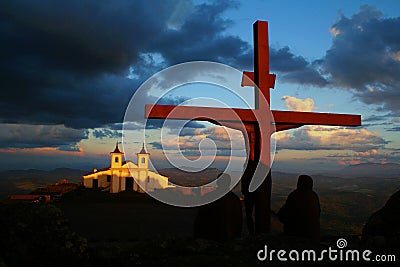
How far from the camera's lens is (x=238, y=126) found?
7465 millimetres

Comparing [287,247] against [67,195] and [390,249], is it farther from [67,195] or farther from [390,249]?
[67,195]

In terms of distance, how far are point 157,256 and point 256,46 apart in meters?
5.02

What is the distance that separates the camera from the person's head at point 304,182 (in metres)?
6.59

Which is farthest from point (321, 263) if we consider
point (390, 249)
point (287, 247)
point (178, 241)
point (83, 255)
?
point (83, 255)

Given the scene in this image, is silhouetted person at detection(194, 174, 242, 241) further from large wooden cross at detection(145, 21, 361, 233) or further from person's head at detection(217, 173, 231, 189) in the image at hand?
large wooden cross at detection(145, 21, 361, 233)

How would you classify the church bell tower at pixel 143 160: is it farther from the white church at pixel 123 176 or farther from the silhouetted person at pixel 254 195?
the silhouetted person at pixel 254 195

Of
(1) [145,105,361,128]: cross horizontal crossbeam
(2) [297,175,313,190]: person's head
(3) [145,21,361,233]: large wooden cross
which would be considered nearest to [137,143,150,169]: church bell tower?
(3) [145,21,361,233]: large wooden cross

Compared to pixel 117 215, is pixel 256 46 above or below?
above

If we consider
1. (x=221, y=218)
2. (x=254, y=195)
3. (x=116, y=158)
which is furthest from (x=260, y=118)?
(x=116, y=158)

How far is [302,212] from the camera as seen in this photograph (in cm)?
639

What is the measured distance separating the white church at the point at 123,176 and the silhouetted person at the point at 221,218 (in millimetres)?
18146

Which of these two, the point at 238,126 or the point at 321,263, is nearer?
the point at 321,263

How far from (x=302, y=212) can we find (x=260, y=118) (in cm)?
203

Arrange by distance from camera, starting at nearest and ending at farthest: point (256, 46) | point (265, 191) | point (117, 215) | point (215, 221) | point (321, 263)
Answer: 1. point (321, 263)
2. point (215, 221)
3. point (265, 191)
4. point (256, 46)
5. point (117, 215)
